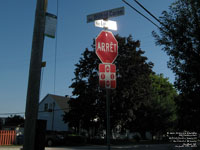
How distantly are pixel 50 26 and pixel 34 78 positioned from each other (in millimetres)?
1098

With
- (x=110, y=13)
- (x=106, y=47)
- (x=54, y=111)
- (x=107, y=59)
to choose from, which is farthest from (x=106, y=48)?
(x=54, y=111)

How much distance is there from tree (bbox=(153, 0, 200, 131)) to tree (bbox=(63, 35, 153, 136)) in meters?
12.8

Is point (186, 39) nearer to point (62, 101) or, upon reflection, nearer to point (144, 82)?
point (144, 82)

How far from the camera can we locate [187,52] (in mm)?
12320

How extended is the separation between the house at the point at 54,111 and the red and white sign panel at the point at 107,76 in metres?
35.9

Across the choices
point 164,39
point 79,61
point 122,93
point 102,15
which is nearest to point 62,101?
point 79,61

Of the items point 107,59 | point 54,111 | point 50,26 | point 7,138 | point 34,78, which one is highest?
point 54,111

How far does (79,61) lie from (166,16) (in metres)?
17.6

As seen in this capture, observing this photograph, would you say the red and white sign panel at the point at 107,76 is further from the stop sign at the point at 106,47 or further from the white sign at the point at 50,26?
the white sign at the point at 50,26

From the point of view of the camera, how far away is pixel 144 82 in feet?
92.1

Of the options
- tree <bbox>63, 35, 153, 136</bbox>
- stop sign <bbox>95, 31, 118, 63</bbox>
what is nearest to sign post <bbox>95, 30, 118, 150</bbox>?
stop sign <bbox>95, 31, 118, 63</bbox>

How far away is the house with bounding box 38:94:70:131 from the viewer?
4055cm

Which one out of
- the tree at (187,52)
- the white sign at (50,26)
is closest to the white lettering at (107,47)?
the white sign at (50,26)

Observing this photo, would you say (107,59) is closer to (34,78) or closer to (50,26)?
(50,26)
